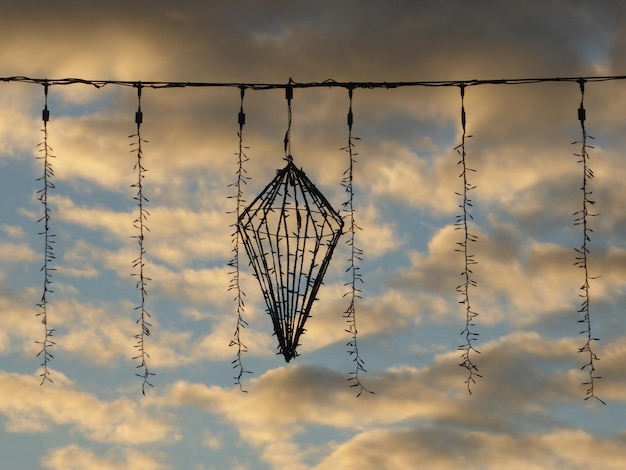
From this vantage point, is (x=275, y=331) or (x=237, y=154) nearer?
(x=275, y=331)

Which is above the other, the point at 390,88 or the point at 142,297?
the point at 390,88

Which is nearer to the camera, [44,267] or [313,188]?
[313,188]

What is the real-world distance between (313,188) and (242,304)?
171 centimetres

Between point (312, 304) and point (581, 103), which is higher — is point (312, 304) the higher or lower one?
the lower one

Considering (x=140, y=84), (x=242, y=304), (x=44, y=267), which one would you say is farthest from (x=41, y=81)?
(x=242, y=304)

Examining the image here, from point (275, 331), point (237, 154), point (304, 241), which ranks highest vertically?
point (237, 154)

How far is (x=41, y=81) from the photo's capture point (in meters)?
15.0

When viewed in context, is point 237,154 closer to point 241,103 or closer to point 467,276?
point 241,103

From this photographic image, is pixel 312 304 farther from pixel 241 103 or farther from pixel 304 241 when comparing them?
pixel 241 103

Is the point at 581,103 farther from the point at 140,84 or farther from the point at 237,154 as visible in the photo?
the point at 140,84

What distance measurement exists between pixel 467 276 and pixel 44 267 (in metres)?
4.55

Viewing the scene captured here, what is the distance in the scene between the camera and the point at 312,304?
1383 centimetres

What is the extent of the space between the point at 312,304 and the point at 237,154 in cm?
213

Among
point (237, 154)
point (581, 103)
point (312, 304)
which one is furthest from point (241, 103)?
point (581, 103)
